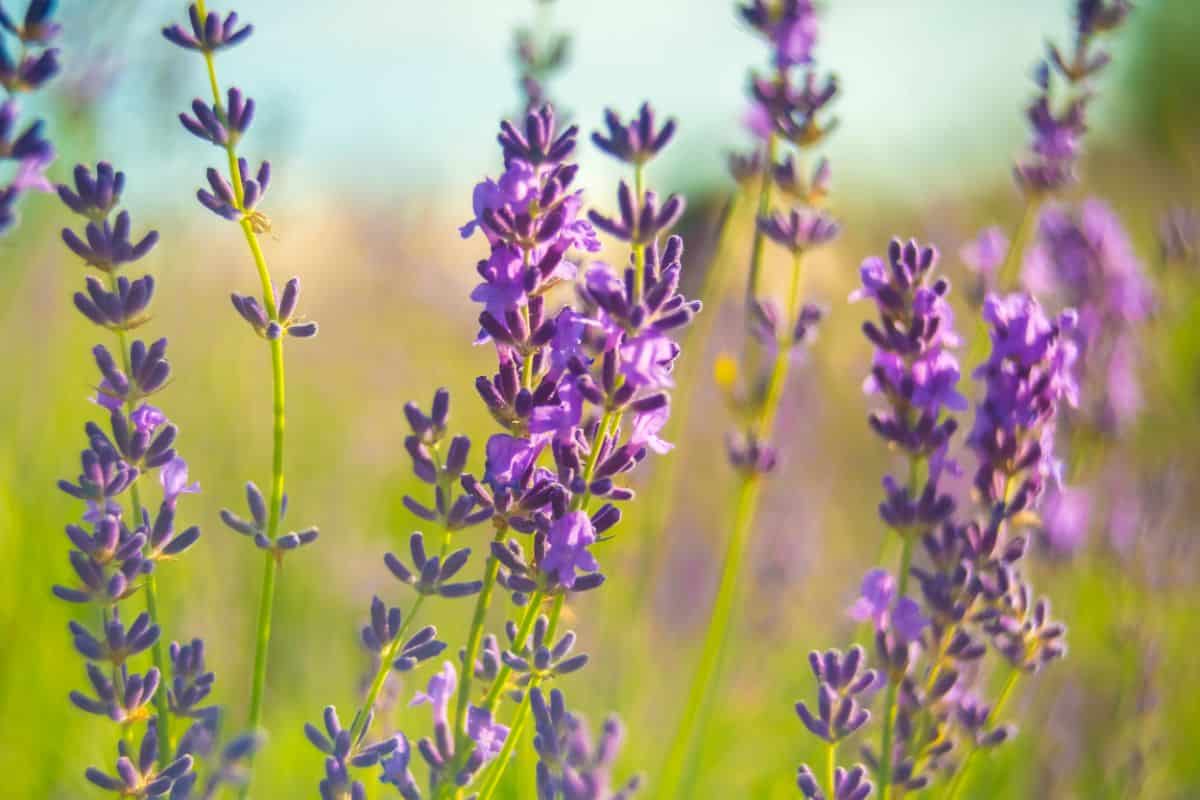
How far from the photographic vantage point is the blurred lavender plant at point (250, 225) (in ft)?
3.52

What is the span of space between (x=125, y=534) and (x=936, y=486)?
90cm

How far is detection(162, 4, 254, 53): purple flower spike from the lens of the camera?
1.10 metres

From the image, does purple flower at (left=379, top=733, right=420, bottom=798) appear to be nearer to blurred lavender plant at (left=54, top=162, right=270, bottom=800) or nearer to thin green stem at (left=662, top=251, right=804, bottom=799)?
blurred lavender plant at (left=54, top=162, right=270, bottom=800)

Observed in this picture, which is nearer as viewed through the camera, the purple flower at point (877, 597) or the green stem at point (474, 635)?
the green stem at point (474, 635)

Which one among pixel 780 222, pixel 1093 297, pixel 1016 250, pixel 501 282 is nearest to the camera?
pixel 501 282

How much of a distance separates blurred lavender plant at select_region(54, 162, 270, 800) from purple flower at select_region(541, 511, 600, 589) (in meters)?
0.35

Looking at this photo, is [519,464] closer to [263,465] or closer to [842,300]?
[263,465]

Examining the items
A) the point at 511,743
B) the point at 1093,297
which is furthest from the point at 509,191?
the point at 1093,297

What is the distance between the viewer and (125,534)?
106 centimetres

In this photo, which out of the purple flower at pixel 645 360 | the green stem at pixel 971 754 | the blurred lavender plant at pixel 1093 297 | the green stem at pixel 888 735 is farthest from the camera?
the blurred lavender plant at pixel 1093 297

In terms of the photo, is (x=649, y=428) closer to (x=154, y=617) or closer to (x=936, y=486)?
(x=936, y=486)

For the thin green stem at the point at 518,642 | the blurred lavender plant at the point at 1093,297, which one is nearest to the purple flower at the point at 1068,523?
the blurred lavender plant at the point at 1093,297

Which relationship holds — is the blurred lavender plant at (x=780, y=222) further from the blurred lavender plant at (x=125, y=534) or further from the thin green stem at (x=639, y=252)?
the blurred lavender plant at (x=125, y=534)

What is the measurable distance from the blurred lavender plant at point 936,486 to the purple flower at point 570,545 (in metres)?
0.40
